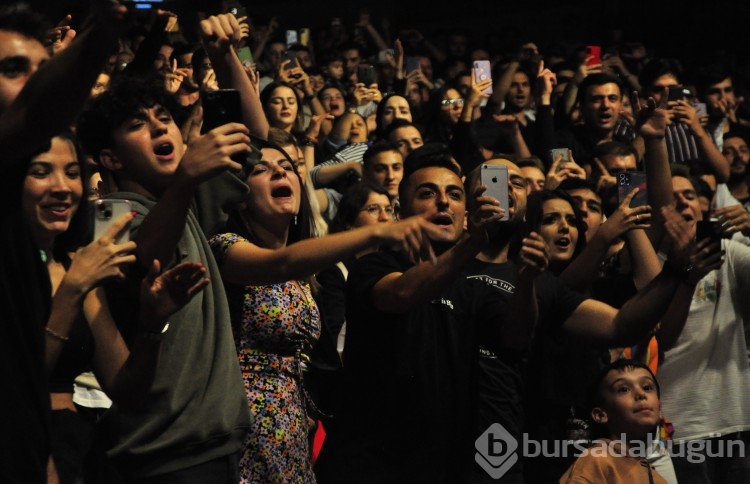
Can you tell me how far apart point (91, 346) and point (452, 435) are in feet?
4.45

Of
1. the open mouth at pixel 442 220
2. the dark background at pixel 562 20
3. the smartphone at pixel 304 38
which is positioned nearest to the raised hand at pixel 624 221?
the open mouth at pixel 442 220

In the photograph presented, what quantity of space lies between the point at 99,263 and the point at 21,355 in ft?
2.09

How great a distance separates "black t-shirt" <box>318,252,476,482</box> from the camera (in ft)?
13.7

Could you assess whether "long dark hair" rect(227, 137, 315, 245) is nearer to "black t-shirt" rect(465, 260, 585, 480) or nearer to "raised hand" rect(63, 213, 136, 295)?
"black t-shirt" rect(465, 260, 585, 480)

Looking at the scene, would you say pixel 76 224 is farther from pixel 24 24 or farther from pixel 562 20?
pixel 562 20

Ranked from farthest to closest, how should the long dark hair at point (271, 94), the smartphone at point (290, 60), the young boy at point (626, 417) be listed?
the smartphone at point (290, 60) < the long dark hair at point (271, 94) < the young boy at point (626, 417)

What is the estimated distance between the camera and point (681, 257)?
15.7 ft

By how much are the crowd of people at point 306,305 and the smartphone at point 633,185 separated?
2 cm

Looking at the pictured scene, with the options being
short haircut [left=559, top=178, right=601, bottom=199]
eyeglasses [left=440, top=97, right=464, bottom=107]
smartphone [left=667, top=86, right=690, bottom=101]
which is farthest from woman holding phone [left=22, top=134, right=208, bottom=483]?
eyeglasses [left=440, top=97, right=464, bottom=107]

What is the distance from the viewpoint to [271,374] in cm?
391

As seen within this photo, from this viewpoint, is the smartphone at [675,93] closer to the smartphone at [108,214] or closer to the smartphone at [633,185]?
the smartphone at [633,185]

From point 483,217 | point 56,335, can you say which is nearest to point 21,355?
point 56,335

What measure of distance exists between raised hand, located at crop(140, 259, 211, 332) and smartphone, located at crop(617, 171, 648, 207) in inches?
114

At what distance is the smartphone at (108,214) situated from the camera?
10.5ft
